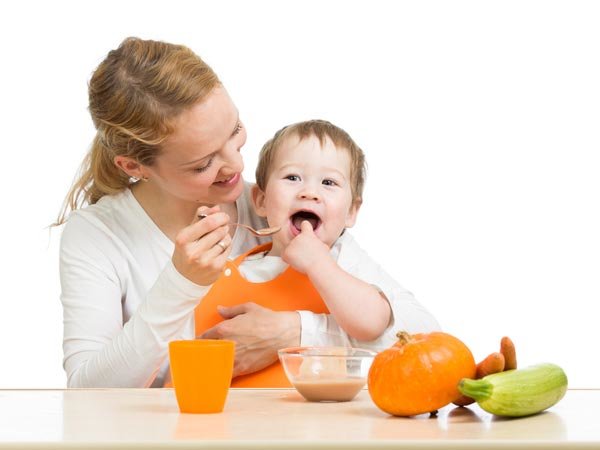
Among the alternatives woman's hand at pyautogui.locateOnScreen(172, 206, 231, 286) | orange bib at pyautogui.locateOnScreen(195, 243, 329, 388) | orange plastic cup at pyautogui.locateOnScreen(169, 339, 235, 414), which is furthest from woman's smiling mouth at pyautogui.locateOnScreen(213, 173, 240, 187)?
orange plastic cup at pyautogui.locateOnScreen(169, 339, 235, 414)

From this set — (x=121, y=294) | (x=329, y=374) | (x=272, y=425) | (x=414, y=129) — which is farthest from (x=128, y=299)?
(x=414, y=129)

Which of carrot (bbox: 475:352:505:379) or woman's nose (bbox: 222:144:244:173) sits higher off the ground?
woman's nose (bbox: 222:144:244:173)

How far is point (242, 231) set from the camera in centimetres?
231

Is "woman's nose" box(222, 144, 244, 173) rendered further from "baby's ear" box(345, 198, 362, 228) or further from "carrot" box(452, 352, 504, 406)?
"carrot" box(452, 352, 504, 406)

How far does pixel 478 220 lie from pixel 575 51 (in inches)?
29.7

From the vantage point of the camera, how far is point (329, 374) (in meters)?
1.33

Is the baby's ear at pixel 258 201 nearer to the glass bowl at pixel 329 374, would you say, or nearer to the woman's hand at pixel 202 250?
the woman's hand at pixel 202 250

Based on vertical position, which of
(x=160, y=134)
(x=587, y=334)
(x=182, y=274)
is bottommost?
(x=587, y=334)

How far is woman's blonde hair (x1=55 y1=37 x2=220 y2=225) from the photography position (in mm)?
1960

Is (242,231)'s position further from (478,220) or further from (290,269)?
(478,220)

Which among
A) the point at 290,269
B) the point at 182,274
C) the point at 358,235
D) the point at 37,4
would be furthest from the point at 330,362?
the point at 37,4

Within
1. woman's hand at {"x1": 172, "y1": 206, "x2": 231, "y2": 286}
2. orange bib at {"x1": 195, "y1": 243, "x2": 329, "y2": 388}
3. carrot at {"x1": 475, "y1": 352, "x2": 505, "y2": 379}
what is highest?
woman's hand at {"x1": 172, "y1": 206, "x2": 231, "y2": 286}

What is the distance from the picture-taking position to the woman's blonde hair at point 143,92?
1960 millimetres

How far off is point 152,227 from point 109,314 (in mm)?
249
